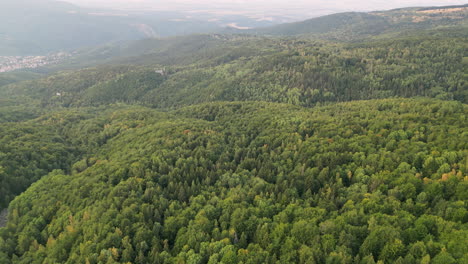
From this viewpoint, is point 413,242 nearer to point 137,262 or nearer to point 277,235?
point 277,235

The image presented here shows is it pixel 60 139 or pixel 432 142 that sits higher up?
pixel 432 142

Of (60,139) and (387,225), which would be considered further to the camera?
(60,139)

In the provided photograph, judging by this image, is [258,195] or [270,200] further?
[258,195]

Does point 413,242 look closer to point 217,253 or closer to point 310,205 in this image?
point 310,205

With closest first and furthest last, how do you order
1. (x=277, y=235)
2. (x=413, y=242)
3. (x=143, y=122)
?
1. (x=413, y=242)
2. (x=277, y=235)
3. (x=143, y=122)

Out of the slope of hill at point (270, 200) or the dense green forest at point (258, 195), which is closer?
the slope of hill at point (270, 200)

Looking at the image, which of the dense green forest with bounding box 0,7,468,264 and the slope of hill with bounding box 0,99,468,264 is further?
the dense green forest with bounding box 0,7,468,264

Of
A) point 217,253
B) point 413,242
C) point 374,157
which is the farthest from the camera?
point 374,157

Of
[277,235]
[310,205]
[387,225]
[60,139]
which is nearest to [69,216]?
[277,235]

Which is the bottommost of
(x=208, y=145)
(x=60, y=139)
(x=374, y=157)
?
(x=60, y=139)

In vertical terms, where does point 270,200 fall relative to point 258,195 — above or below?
above

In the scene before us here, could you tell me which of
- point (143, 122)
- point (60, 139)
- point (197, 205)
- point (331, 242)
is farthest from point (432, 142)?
point (60, 139)
